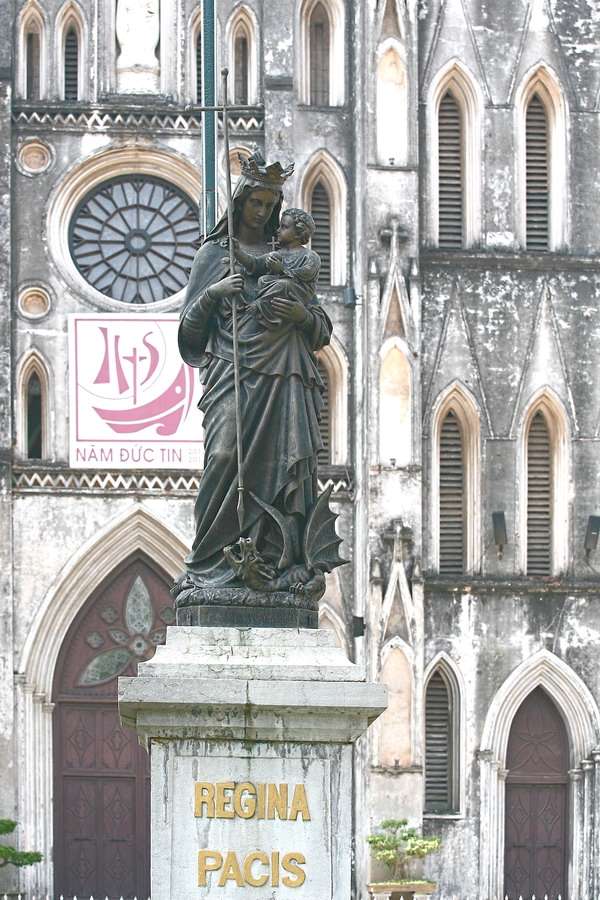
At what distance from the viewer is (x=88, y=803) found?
28.8 meters

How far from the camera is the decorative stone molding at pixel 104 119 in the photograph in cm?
2972

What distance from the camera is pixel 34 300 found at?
2952 cm

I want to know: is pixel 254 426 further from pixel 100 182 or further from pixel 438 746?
pixel 100 182

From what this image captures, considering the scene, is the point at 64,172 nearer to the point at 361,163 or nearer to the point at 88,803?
the point at 361,163

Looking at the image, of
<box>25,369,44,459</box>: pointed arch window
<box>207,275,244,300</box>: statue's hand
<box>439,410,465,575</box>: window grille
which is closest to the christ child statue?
<box>207,275,244,300</box>: statue's hand

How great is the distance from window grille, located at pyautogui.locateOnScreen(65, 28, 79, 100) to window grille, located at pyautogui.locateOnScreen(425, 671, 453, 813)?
29.7ft

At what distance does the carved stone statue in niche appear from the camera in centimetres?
3017

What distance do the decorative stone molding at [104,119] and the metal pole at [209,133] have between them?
39.8ft

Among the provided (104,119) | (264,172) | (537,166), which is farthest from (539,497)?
(264,172)

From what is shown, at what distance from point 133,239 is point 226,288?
1993 centimetres

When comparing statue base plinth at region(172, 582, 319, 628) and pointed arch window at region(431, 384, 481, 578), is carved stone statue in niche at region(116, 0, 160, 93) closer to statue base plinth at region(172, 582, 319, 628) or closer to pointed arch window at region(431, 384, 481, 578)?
pointed arch window at region(431, 384, 481, 578)

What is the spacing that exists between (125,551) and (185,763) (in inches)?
770

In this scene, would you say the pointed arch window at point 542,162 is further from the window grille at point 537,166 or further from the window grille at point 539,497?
the window grille at point 539,497

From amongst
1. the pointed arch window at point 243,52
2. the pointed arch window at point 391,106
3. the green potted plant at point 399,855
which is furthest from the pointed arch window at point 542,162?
the green potted plant at point 399,855
